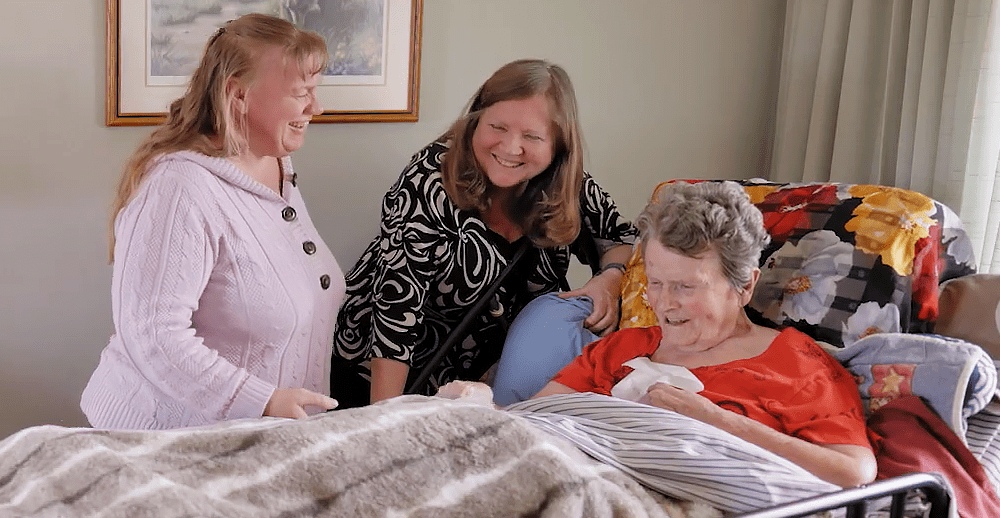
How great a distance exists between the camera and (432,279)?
87.4 inches

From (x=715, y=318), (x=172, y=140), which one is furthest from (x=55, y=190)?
(x=715, y=318)

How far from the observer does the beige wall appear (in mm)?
2170

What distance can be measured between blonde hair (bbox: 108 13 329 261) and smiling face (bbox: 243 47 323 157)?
1cm

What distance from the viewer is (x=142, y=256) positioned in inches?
66.2

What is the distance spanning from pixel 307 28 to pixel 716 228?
1.19 m

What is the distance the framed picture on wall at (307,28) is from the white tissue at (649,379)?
3.53 ft

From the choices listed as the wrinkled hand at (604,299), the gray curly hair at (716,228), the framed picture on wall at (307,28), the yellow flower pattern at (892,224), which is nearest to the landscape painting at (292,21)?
the framed picture on wall at (307,28)

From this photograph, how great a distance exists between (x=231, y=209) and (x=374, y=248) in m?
0.58

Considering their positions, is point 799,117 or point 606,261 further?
point 799,117

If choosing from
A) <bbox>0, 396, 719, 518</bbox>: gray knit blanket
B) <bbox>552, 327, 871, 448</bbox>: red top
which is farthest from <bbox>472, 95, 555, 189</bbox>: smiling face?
<bbox>0, 396, 719, 518</bbox>: gray knit blanket

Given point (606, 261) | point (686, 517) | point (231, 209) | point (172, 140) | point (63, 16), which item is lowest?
point (686, 517)

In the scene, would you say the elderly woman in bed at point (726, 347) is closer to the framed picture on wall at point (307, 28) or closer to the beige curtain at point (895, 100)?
the beige curtain at point (895, 100)

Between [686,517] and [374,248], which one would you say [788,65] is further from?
[686,517]

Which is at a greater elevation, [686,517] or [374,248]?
[374,248]
